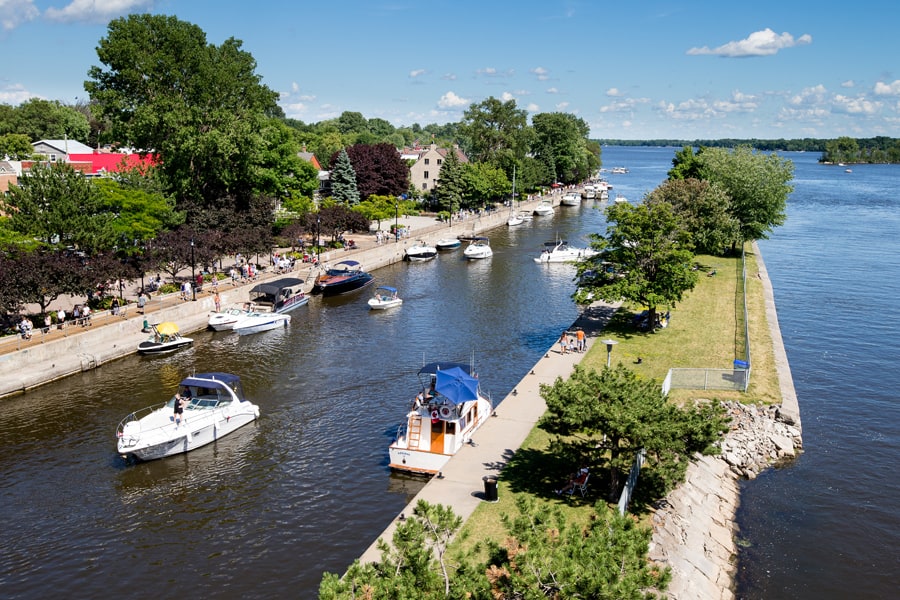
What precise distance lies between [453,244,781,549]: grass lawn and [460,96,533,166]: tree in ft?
222

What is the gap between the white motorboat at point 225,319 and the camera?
4653 centimetres

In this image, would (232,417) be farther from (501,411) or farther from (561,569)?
(561,569)

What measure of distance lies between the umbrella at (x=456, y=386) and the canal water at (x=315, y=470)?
387cm

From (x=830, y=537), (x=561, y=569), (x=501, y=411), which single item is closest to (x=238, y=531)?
(x=501, y=411)

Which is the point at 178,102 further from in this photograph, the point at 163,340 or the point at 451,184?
the point at 451,184

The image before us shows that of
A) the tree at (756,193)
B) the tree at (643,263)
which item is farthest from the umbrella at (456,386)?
the tree at (756,193)

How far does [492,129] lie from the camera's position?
4865 inches

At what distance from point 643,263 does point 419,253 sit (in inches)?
1449

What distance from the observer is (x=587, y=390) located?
21062 millimetres

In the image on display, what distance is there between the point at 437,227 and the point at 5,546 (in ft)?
229

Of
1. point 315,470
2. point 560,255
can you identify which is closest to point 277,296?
point 315,470

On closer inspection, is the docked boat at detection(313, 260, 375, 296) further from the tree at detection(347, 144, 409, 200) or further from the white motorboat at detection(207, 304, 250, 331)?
the tree at detection(347, 144, 409, 200)

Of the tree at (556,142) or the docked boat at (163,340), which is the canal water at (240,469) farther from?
the tree at (556,142)

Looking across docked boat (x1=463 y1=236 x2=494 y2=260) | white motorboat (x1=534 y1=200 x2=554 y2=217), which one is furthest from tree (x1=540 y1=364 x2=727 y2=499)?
white motorboat (x1=534 y1=200 x2=554 y2=217)
